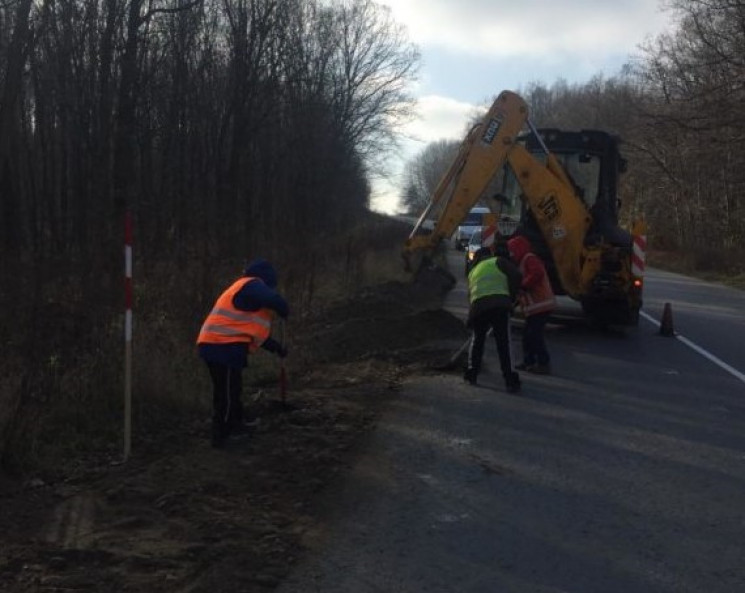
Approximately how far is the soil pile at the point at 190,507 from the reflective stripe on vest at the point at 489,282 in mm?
1654

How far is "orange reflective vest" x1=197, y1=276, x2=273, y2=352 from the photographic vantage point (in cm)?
736

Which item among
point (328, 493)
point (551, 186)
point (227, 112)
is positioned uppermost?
point (227, 112)

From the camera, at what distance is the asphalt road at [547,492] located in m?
4.83

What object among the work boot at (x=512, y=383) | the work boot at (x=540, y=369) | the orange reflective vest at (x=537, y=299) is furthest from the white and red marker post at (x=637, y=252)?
the work boot at (x=512, y=383)

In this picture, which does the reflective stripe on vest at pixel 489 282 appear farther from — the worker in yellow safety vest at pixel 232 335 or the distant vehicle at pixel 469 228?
the distant vehicle at pixel 469 228

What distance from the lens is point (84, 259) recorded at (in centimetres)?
1107

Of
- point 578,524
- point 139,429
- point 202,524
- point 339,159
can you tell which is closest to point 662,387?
point 578,524

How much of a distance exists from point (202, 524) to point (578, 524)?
239 cm

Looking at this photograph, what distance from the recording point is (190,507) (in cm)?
582

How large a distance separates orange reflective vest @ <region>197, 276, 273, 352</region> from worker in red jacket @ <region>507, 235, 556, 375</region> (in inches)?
188

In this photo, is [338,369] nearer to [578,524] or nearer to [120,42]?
[578,524]

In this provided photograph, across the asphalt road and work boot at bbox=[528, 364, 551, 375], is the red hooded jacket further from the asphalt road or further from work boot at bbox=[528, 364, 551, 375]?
the asphalt road

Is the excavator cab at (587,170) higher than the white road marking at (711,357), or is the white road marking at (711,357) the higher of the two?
the excavator cab at (587,170)

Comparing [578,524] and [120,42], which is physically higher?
[120,42]
